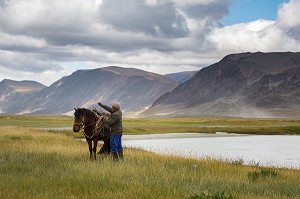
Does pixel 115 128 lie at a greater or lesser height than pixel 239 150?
greater

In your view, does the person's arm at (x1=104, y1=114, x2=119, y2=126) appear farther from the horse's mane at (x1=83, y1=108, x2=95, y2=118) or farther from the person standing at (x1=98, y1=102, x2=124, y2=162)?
the horse's mane at (x1=83, y1=108, x2=95, y2=118)

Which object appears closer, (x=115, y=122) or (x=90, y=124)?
(x=115, y=122)

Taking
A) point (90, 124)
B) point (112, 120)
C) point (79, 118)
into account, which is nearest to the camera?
point (112, 120)

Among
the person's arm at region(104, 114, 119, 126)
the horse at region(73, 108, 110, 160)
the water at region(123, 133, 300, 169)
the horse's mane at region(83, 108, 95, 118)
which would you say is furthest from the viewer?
the water at region(123, 133, 300, 169)

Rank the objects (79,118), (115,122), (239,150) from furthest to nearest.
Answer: (239,150)
(79,118)
(115,122)

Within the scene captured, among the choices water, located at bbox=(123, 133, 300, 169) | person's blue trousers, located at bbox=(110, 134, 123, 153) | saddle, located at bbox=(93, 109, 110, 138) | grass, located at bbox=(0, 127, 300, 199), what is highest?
saddle, located at bbox=(93, 109, 110, 138)

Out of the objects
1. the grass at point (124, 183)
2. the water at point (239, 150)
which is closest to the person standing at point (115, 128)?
the grass at point (124, 183)

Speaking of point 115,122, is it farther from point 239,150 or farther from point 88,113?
point 239,150

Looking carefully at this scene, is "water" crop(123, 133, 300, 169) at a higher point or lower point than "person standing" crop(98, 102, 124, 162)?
lower

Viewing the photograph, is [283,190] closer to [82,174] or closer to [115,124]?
[82,174]

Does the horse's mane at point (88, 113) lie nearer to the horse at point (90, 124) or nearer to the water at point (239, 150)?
the horse at point (90, 124)

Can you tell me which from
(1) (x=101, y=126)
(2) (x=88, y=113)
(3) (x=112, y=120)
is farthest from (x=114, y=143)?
(2) (x=88, y=113)

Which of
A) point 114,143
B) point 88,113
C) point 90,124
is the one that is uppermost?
point 88,113

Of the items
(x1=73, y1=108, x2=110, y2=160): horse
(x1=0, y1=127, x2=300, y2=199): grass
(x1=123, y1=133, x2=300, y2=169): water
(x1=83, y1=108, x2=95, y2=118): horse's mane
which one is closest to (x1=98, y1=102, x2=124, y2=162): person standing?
(x1=73, y1=108, x2=110, y2=160): horse
